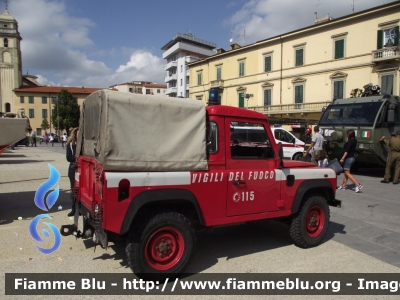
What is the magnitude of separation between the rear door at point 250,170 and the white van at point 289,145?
1075cm

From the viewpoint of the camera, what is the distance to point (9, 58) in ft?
224

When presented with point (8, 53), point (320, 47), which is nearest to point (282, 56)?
point (320, 47)

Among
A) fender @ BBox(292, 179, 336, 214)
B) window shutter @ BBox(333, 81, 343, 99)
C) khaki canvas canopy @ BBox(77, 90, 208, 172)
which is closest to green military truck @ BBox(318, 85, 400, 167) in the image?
fender @ BBox(292, 179, 336, 214)

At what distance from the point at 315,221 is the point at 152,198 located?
2889 mm

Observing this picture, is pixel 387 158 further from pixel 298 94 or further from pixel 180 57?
pixel 180 57

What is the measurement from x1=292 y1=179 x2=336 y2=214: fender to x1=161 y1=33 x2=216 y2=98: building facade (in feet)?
195

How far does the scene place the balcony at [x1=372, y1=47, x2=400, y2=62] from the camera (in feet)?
87.9

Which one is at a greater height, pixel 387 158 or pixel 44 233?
pixel 387 158

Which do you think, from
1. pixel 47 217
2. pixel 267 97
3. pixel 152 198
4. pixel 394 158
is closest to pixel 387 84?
pixel 267 97

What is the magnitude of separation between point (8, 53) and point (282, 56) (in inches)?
2445

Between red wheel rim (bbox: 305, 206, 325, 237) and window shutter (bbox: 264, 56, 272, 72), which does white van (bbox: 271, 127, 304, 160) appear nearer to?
red wheel rim (bbox: 305, 206, 325, 237)

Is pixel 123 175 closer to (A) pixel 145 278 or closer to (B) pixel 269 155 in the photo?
(A) pixel 145 278

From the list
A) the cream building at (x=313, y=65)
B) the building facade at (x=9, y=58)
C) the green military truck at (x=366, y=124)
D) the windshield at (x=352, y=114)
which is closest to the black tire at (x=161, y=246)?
the green military truck at (x=366, y=124)

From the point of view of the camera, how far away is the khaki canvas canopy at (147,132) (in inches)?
132
